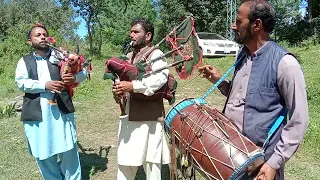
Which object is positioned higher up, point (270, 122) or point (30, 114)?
point (270, 122)

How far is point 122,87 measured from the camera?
2582 millimetres

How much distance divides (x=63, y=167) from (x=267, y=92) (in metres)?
2.42

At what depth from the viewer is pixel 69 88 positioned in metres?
3.46

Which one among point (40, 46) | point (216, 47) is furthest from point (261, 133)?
point (216, 47)

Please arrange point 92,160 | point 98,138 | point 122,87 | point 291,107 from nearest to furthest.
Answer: point 291,107, point 122,87, point 92,160, point 98,138

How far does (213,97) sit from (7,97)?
5.25m

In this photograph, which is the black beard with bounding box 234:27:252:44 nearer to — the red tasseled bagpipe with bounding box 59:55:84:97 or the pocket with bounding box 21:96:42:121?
the red tasseled bagpipe with bounding box 59:55:84:97

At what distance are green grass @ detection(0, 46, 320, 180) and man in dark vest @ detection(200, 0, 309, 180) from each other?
2.16m

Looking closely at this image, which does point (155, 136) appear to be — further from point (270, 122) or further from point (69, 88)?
point (270, 122)

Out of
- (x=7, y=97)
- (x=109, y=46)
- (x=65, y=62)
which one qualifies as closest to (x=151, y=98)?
(x=65, y=62)

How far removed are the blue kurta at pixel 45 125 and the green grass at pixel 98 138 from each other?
856 millimetres

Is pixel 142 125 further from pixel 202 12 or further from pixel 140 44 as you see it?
pixel 202 12

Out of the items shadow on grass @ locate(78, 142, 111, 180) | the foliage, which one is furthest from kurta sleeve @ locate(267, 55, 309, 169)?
the foliage

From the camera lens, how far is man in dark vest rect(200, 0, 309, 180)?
1755mm
